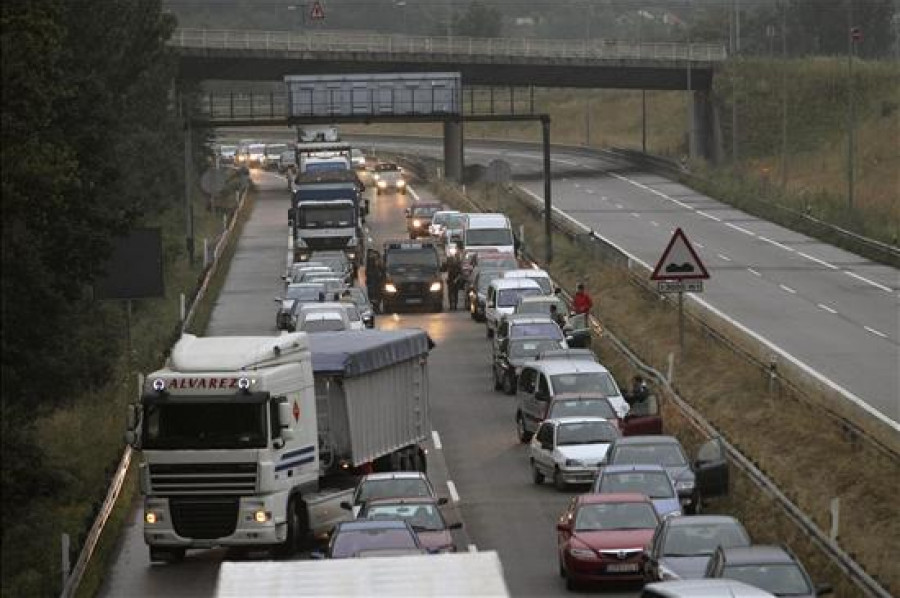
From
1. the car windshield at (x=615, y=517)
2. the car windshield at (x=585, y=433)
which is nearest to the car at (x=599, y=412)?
the car windshield at (x=585, y=433)

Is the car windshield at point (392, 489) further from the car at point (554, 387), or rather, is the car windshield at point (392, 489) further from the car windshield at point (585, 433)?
the car at point (554, 387)

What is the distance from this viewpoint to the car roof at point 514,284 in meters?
59.2

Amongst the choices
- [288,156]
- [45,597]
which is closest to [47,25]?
[45,597]

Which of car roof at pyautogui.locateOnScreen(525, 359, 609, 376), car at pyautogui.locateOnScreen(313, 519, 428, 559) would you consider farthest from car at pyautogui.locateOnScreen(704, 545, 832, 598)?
car roof at pyautogui.locateOnScreen(525, 359, 609, 376)

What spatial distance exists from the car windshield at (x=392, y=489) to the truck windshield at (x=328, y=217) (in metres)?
45.8

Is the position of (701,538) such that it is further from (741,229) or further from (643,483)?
(741,229)

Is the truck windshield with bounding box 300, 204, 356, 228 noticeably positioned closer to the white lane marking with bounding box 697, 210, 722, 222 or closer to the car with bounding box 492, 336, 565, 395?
the white lane marking with bounding box 697, 210, 722, 222

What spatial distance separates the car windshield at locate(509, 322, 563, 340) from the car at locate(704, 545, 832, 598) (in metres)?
25.6

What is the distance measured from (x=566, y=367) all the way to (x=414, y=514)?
14.0 m

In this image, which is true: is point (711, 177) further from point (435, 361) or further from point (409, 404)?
point (409, 404)

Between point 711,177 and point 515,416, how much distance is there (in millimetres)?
66457

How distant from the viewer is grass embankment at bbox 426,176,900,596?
30.3m

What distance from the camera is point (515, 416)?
46219 mm

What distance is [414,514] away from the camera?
29.6m
